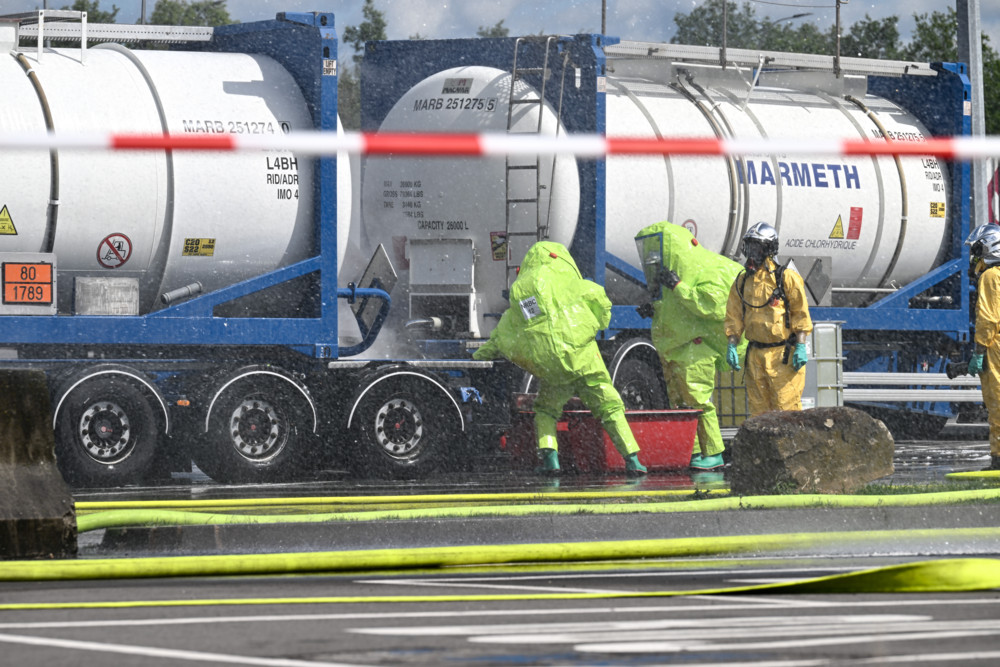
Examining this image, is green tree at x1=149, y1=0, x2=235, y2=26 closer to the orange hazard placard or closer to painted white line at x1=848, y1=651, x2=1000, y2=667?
→ the orange hazard placard

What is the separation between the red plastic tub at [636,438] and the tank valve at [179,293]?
8.96 feet

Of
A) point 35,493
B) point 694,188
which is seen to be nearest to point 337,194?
point 694,188

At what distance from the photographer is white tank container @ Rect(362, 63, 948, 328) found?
1559 centimetres

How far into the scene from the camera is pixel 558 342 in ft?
43.5

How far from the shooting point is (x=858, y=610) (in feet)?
20.2

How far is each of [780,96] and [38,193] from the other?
8.05m

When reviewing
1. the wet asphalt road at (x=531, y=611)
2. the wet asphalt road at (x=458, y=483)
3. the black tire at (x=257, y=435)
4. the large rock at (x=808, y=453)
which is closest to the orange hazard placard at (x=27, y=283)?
the wet asphalt road at (x=458, y=483)

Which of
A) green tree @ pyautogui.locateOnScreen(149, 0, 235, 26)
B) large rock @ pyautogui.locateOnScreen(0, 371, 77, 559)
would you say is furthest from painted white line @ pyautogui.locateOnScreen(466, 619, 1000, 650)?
green tree @ pyautogui.locateOnScreen(149, 0, 235, 26)

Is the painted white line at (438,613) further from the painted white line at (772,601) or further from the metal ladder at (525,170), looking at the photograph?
the metal ladder at (525,170)

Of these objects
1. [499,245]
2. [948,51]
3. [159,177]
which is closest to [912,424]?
[499,245]

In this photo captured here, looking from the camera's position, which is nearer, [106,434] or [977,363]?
[106,434]

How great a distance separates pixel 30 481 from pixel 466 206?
7.67 meters

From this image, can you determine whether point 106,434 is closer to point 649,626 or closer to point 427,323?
point 427,323

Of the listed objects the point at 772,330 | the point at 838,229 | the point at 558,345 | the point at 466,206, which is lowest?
the point at 558,345
